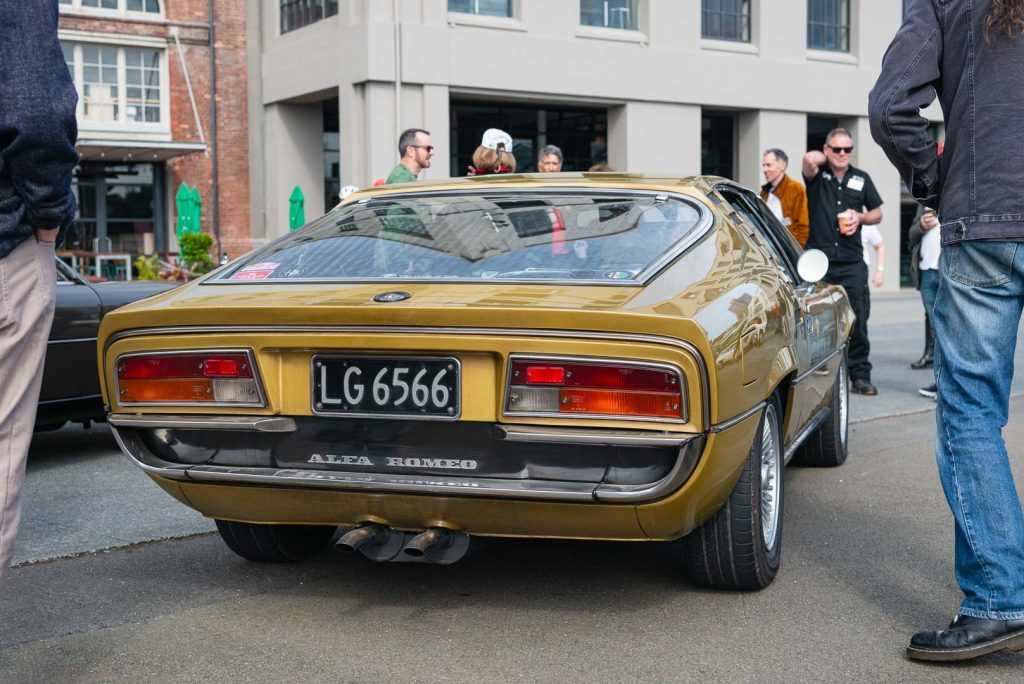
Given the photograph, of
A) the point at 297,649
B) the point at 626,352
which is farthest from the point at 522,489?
the point at 297,649

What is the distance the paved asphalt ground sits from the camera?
3.26 m

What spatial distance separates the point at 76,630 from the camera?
12.0 feet

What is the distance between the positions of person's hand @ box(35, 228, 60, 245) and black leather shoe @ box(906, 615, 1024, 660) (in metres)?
2.49

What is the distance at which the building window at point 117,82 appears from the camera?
23.7m

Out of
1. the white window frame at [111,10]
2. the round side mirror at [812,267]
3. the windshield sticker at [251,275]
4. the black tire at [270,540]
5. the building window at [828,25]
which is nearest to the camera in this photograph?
the windshield sticker at [251,275]

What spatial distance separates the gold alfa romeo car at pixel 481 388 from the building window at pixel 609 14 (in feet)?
68.8

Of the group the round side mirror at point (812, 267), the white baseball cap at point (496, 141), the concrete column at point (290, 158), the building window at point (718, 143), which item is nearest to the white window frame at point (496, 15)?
the concrete column at point (290, 158)

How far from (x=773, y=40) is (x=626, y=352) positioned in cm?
2498

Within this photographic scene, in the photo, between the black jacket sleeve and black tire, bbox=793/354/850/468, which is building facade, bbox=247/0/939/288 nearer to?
black tire, bbox=793/354/850/468

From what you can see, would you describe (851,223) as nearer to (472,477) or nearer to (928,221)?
(928,221)

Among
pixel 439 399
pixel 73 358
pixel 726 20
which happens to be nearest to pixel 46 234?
pixel 439 399

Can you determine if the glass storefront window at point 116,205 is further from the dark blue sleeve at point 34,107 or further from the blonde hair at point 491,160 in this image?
the dark blue sleeve at point 34,107

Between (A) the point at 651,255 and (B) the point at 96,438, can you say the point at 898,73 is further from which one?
(B) the point at 96,438

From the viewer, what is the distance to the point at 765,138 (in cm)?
2655
